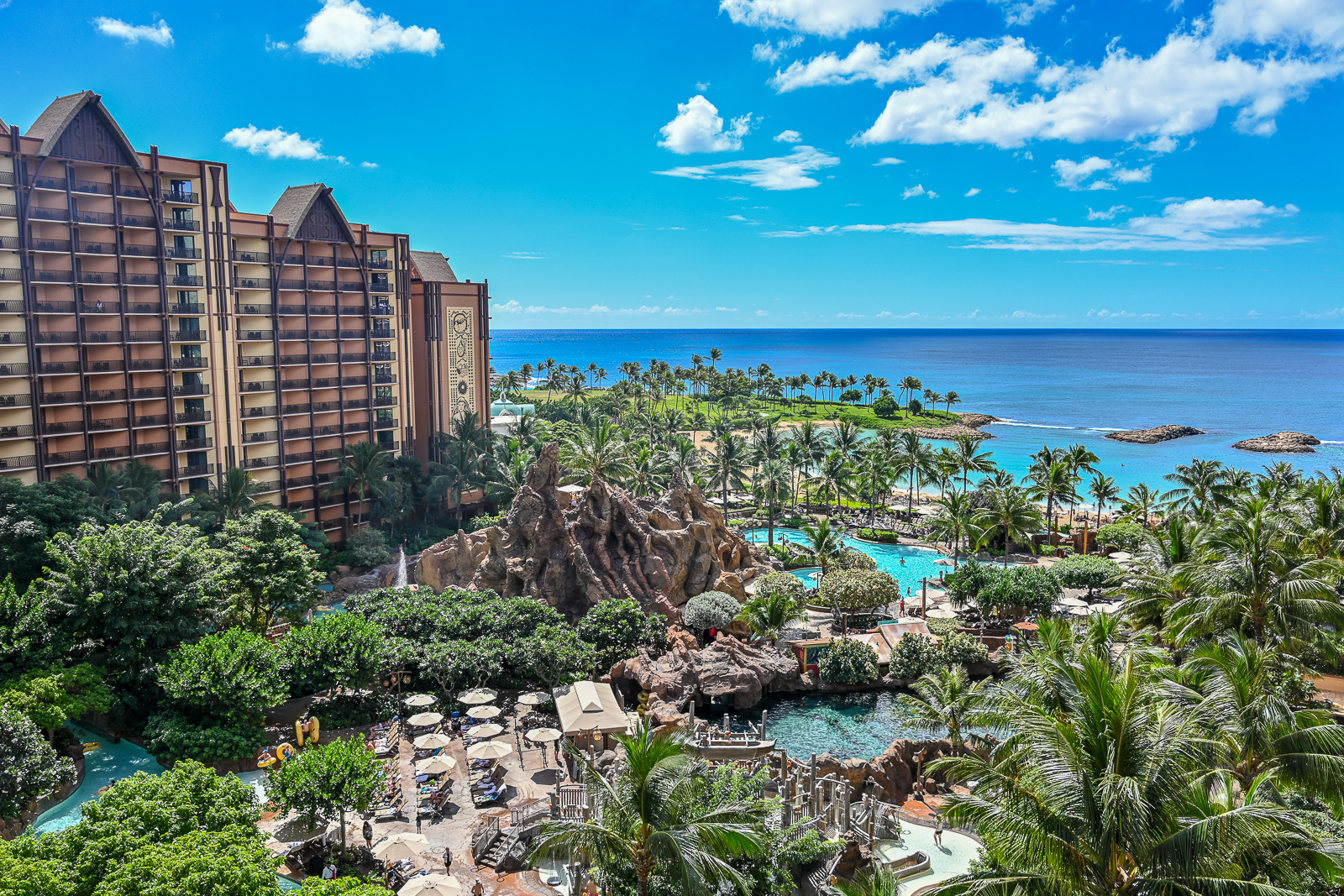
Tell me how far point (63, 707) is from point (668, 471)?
44133 millimetres

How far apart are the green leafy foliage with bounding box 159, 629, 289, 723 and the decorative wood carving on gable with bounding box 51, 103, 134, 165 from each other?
33229mm

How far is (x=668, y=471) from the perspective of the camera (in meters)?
66.6

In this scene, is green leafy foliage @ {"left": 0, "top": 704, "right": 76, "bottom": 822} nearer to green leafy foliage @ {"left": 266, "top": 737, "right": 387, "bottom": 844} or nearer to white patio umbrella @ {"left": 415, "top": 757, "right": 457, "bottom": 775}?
green leafy foliage @ {"left": 266, "top": 737, "right": 387, "bottom": 844}

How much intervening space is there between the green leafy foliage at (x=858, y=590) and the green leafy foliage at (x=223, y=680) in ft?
90.9

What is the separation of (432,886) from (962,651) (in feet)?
90.1

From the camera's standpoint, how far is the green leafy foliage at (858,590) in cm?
4591

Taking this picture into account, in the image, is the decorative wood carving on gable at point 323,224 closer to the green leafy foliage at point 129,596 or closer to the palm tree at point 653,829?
the green leafy foliage at point 129,596

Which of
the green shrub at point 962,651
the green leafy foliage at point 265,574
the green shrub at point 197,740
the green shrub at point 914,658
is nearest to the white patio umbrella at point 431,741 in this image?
the green shrub at point 197,740

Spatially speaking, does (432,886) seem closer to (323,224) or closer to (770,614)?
(770,614)

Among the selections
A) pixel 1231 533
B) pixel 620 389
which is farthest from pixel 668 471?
pixel 620 389

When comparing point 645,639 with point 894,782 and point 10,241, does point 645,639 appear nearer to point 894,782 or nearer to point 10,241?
point 894,782

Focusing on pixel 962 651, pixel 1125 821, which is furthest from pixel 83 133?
pixel 1125 821

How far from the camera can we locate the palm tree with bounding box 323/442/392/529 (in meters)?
59.7

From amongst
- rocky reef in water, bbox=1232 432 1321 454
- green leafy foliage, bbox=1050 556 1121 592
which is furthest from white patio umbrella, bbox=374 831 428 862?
rocky reef in water, bbox=1232 432 1321 454
